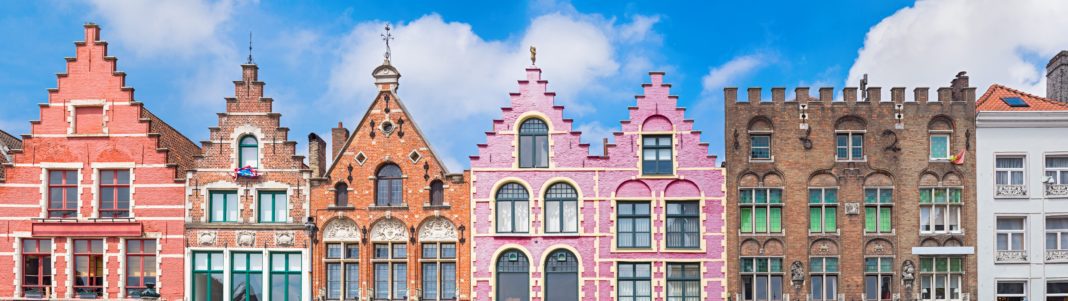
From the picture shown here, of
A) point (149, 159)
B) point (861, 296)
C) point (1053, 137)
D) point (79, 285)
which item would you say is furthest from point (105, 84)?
point (1053, 137)

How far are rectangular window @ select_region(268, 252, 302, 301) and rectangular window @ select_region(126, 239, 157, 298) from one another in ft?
11.4

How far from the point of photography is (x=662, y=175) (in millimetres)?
28016

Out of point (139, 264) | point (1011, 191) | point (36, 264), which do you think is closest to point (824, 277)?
point (1011, 191)

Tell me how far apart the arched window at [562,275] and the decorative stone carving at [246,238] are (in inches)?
336

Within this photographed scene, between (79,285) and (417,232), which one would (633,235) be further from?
(79,285)

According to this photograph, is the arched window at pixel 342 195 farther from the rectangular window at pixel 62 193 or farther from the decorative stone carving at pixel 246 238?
the rectangular window at pixel 62 193

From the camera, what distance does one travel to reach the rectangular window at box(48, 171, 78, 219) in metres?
28.4

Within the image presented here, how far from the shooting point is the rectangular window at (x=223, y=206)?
28406mm

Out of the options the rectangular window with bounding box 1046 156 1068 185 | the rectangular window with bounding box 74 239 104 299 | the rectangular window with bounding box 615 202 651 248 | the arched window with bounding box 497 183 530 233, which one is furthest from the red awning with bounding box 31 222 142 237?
the rectangular window with bounding box 1046 156 1068 185

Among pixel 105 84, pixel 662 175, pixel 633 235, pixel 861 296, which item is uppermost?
pixel 105 84

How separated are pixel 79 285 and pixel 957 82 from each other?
87.0ft

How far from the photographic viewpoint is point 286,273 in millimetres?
28344

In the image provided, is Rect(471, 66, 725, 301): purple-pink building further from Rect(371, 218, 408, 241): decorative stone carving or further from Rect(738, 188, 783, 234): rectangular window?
Rect(371, 218, 408, 241): decorative stone carving

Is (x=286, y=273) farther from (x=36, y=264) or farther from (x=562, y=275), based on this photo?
(x=562, y=275)
